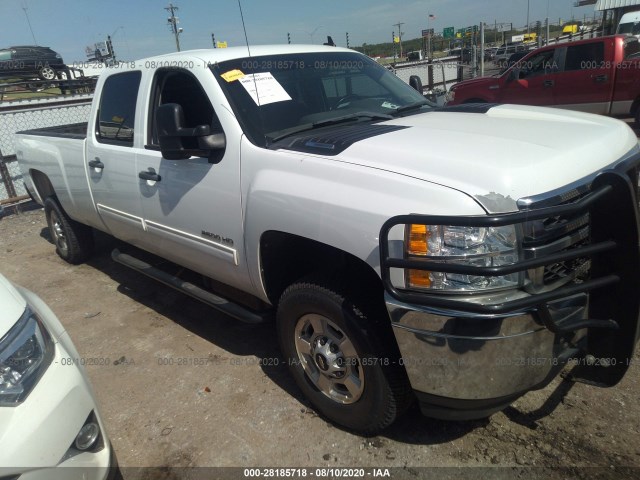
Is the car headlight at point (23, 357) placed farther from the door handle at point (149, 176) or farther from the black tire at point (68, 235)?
the black tire at point (68, 235)

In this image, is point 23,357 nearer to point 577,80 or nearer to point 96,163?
point 96,163

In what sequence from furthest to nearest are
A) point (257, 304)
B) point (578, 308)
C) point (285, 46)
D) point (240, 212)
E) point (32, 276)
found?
point (32, 276), point (285, 46), point (257, 304), point (240, 212), point (578, 308)

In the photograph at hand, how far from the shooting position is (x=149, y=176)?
346 centimetres

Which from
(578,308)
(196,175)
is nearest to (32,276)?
(196,175)

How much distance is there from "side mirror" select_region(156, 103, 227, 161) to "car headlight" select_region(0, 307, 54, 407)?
1273 millimetres

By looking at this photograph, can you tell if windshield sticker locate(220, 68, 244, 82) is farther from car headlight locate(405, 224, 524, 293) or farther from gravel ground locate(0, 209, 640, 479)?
gravel ground locate(0, 209, 640, 479)

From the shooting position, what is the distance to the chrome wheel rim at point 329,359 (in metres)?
2.51

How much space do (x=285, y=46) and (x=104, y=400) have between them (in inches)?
110

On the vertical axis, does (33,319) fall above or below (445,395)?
above

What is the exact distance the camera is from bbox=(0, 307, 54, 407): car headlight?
1.73m

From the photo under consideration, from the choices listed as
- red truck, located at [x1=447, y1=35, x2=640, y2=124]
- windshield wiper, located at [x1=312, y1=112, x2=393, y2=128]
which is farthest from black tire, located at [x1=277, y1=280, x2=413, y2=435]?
red truck, located at [x1=447, y1=35, x2=640, y2=124]

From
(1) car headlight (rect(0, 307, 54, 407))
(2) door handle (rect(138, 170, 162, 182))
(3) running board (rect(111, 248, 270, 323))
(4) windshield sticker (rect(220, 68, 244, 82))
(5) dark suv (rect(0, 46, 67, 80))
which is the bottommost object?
(3) running board (rect(111, 248, 270, 323))

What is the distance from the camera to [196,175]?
3.08 m

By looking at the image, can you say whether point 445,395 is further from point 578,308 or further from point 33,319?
point 33,319
